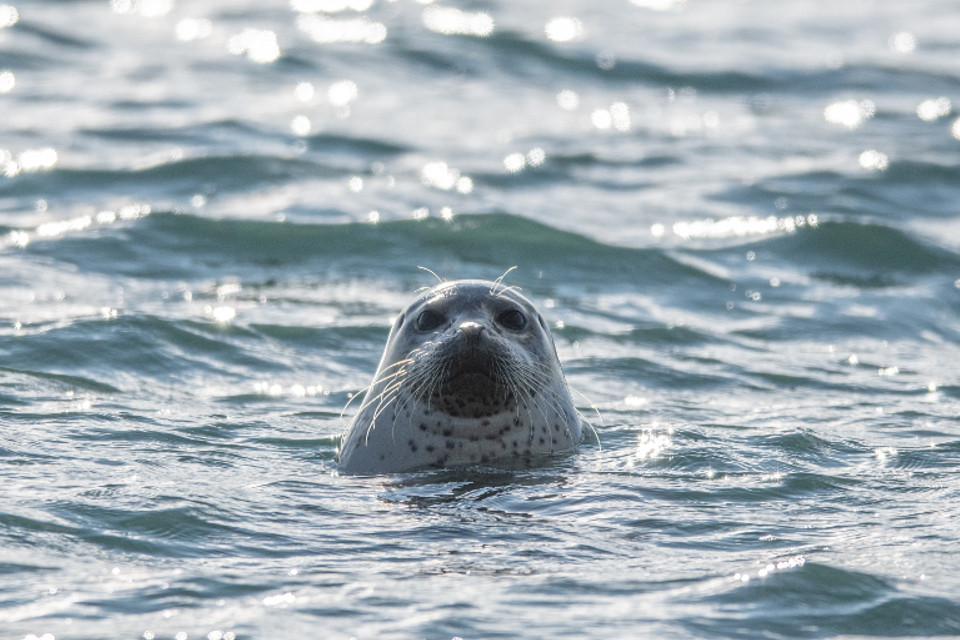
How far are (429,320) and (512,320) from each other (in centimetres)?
43

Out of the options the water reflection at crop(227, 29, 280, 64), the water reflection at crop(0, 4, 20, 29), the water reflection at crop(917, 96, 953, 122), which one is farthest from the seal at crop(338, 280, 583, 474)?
the water reflection at crop(0, 4, 20, 29)

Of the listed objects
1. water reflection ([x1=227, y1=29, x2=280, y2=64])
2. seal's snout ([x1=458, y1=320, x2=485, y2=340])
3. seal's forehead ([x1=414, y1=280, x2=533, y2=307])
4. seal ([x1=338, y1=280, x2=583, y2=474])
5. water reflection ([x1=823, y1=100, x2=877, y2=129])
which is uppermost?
water reflection ([x1=227, y1=29, x2=280, y2=64])

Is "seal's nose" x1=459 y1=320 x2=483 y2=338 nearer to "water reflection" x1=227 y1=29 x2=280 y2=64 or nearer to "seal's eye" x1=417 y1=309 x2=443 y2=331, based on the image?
"seal's eye" x1=417 y1=309 x2=443 y2=331

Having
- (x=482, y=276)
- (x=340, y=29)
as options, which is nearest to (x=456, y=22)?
(x=340, y=29)

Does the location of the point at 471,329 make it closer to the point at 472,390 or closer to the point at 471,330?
the point at 471,330

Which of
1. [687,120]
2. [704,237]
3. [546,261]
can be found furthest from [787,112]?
[546,261]

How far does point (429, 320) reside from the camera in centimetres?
798

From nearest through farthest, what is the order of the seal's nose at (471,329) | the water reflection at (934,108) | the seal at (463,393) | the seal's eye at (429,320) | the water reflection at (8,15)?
the seal's nose at (471,329)
the seal at (463,393)
the seal's eye at (429,320)
the water reflection at (934,108)
the water reflection at (8,15)

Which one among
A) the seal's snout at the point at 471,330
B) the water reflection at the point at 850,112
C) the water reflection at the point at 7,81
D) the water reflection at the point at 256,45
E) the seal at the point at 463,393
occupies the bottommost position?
the seal at the point at 463,393

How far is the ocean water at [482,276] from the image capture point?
5.92 meters

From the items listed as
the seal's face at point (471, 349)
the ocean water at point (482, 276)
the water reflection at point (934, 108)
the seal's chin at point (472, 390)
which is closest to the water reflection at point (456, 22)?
the ocean water at point (482, 276)

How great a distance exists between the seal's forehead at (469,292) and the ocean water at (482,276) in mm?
790

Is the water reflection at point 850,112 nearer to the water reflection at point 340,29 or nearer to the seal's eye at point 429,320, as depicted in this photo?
the water reflection at point 340,29

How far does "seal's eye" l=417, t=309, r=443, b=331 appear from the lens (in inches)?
313
